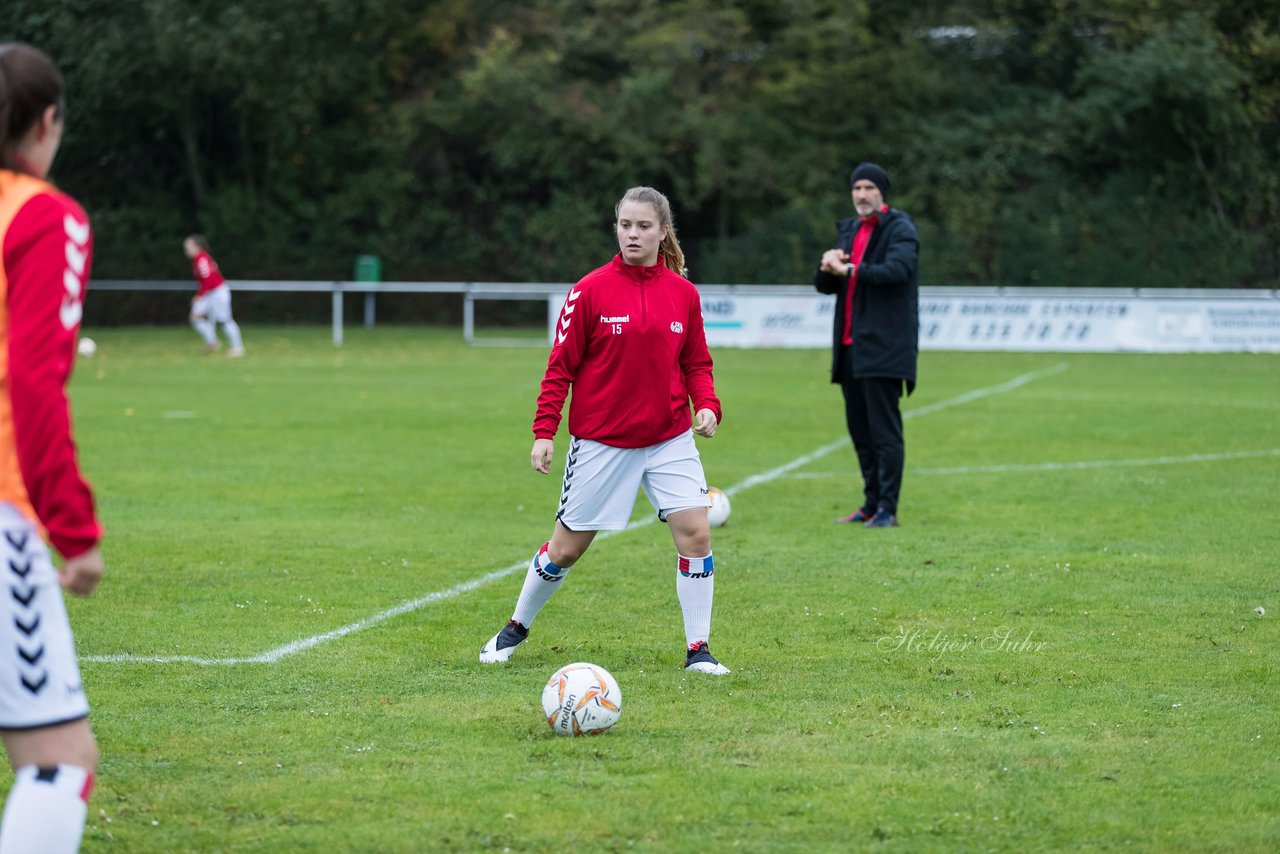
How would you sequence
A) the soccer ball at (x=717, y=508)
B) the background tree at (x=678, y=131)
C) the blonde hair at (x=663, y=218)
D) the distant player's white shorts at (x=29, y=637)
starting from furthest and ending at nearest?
the background tree at (x=678, y=131)
the soccer ball at (x=717, y=508)
the blonde hair at (x=663, y=218)
the distant player's white shorts at (x=29, y=637)

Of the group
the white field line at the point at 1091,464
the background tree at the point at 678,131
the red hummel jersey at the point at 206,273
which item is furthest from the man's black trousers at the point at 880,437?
the background tree at the point at 678,131

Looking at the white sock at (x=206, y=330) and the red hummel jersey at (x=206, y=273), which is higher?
the red hummel jersey at (x=206, y=273)

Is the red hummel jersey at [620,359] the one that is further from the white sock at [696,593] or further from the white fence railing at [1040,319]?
the white fence railing at [1040,319]

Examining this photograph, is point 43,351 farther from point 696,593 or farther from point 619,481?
point 696,593

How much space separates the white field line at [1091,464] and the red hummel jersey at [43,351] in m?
10.3

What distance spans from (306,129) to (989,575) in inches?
1333

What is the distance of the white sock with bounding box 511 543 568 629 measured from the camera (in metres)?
6.50

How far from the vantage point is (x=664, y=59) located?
125 feet

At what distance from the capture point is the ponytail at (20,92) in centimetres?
316

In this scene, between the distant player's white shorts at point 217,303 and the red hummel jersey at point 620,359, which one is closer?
the red hummel jersey at point 620,359

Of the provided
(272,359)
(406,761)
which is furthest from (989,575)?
(272,359)

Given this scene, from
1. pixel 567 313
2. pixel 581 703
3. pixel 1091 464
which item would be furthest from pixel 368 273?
pixel 581 703

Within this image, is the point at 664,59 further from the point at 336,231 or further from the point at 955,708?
the point at 955,708

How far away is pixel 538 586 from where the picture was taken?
6.55m
